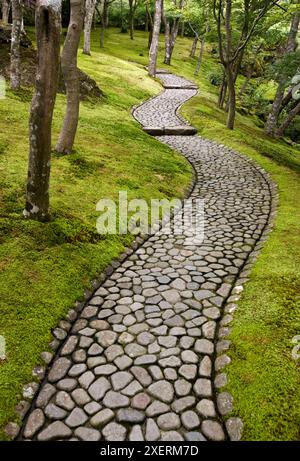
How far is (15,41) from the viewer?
15289mm

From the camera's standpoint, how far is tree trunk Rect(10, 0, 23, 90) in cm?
1474

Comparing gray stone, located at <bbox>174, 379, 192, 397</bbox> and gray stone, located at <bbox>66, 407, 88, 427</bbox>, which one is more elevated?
gray stone, located at <bbox>174, 379, 192, 397</bbox>

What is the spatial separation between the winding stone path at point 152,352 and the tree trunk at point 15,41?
36.8 feet

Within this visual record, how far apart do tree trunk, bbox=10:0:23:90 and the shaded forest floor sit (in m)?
0.67

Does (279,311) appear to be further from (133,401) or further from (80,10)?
(80,10)

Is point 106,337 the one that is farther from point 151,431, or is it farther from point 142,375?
point 151,431

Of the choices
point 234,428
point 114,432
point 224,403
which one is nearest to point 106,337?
point 114,432

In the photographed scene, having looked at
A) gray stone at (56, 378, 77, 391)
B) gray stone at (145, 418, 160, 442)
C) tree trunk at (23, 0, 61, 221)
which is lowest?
gray stone at (56, 378, 77, 391)

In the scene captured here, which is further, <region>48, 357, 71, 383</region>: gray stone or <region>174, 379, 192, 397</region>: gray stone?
<region>48, 357, 71, 383</region>: gray stone

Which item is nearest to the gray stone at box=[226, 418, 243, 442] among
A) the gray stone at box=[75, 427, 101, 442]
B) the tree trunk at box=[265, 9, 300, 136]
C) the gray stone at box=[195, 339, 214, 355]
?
the gray stone at box=[195, 339, 214, 355]

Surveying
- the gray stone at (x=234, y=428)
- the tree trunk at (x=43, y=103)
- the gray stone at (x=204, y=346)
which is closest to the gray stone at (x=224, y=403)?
the gray stone at (x=234, y=428)

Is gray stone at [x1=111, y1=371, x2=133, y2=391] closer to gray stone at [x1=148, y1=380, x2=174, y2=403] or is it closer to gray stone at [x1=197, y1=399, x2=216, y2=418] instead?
gray stone at [x1=148, y1=380, x2=174, y2=403]

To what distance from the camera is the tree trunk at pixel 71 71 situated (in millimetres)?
10375

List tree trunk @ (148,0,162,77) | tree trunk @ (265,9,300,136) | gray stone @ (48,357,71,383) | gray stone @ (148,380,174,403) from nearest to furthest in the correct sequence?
1. gray stone @ (148,380,174,403)
2. gray stone @ (48,357,71,383)
3. tree trunk @ (265,9,300,136)
4. tree trunk @ (148,0,162,77)
